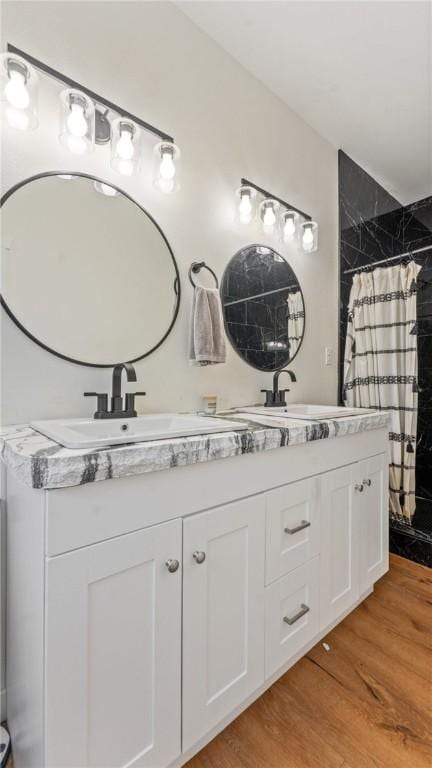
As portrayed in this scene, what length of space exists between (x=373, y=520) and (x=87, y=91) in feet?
6.46

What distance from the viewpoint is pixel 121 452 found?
73cm

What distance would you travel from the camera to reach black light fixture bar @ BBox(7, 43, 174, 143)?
3.57 feet

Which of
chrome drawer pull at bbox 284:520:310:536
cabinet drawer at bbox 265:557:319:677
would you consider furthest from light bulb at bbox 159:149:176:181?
cabinet drawer at bbox 265:557:319:677

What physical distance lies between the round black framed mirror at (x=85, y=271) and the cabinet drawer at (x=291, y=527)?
0.72m

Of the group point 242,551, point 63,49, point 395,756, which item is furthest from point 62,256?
point 395,756

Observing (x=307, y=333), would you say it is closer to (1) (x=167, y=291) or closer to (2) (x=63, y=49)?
(1) (x=167, y=291)

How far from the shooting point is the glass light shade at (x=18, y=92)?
103 centimetres

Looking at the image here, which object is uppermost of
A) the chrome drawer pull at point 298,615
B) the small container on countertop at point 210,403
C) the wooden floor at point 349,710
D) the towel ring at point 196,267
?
the towel ring at point 196,267

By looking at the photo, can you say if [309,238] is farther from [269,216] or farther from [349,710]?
[349,710]

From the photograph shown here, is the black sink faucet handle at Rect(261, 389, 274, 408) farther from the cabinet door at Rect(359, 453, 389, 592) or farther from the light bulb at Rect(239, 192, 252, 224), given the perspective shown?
the light bulb at Rect(239, 192, 252, 224)

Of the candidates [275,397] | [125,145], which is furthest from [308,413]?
[125,145]

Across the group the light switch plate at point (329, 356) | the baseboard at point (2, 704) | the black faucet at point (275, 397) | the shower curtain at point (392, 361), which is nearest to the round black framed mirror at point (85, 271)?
the black faucet at point (275, 397)

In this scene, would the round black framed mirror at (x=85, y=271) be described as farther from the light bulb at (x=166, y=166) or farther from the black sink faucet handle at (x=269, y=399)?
the black sink faucet handle at (x=269, y=399)

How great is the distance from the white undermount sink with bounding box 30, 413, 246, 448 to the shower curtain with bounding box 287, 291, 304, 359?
986mm
